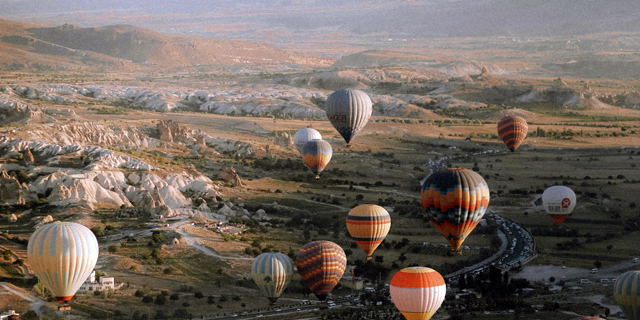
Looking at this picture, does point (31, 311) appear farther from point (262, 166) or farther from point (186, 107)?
point (186, 107)

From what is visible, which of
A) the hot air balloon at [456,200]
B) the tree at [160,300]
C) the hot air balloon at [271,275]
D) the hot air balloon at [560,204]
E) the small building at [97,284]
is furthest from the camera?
the hot air balloon at [560,204]

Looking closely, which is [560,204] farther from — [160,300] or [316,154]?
[160,300]

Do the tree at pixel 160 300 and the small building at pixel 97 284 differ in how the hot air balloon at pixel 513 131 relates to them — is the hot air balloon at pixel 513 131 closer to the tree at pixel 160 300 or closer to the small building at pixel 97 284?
the tree at pixel 160 300

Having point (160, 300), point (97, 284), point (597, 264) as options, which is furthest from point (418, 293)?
point (597, 264)

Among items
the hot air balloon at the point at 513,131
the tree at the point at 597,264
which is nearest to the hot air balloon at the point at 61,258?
the tree at the point at 597,264

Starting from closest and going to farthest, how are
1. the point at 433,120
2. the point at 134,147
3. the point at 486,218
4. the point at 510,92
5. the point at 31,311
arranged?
the point at 31,311, the point at 486,218, the point at 134,147, the point at 433,120, the point at 510,92

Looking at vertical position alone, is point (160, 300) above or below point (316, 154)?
below

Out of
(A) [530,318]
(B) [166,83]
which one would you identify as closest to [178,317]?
(A) [530,318]
